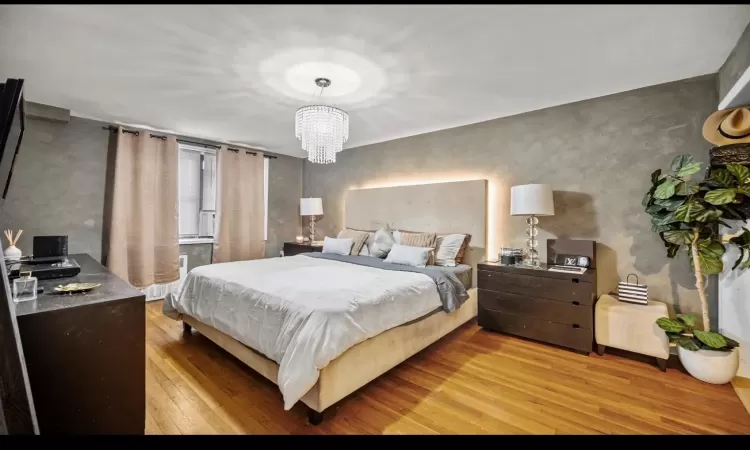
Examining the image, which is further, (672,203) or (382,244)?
(382,244)

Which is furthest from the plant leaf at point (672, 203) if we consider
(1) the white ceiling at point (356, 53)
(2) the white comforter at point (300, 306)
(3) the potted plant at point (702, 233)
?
(2) the white comforter at point (300, 306)

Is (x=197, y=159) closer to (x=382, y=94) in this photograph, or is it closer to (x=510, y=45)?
(x=382, y=94)

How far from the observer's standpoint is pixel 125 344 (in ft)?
4.49

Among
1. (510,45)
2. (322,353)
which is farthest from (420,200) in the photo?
(322,353)

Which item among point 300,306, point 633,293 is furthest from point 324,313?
point 633,293

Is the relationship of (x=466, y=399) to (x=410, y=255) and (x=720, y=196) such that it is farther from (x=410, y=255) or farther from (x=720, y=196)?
(x=720, y=196)

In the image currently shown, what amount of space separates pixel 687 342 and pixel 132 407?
3.43 m

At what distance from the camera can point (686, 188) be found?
2232 millimetres

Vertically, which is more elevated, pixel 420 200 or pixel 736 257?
pixel 420 200

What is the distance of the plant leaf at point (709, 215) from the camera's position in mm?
2125

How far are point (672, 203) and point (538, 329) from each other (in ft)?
4.67

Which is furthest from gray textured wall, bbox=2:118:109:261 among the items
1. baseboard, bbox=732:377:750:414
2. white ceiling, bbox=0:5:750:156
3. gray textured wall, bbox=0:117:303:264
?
baseboard, bbox=732:377:750:414

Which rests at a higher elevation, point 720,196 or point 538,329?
point 720,196

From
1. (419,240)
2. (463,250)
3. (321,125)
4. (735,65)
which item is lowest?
(463,250)
